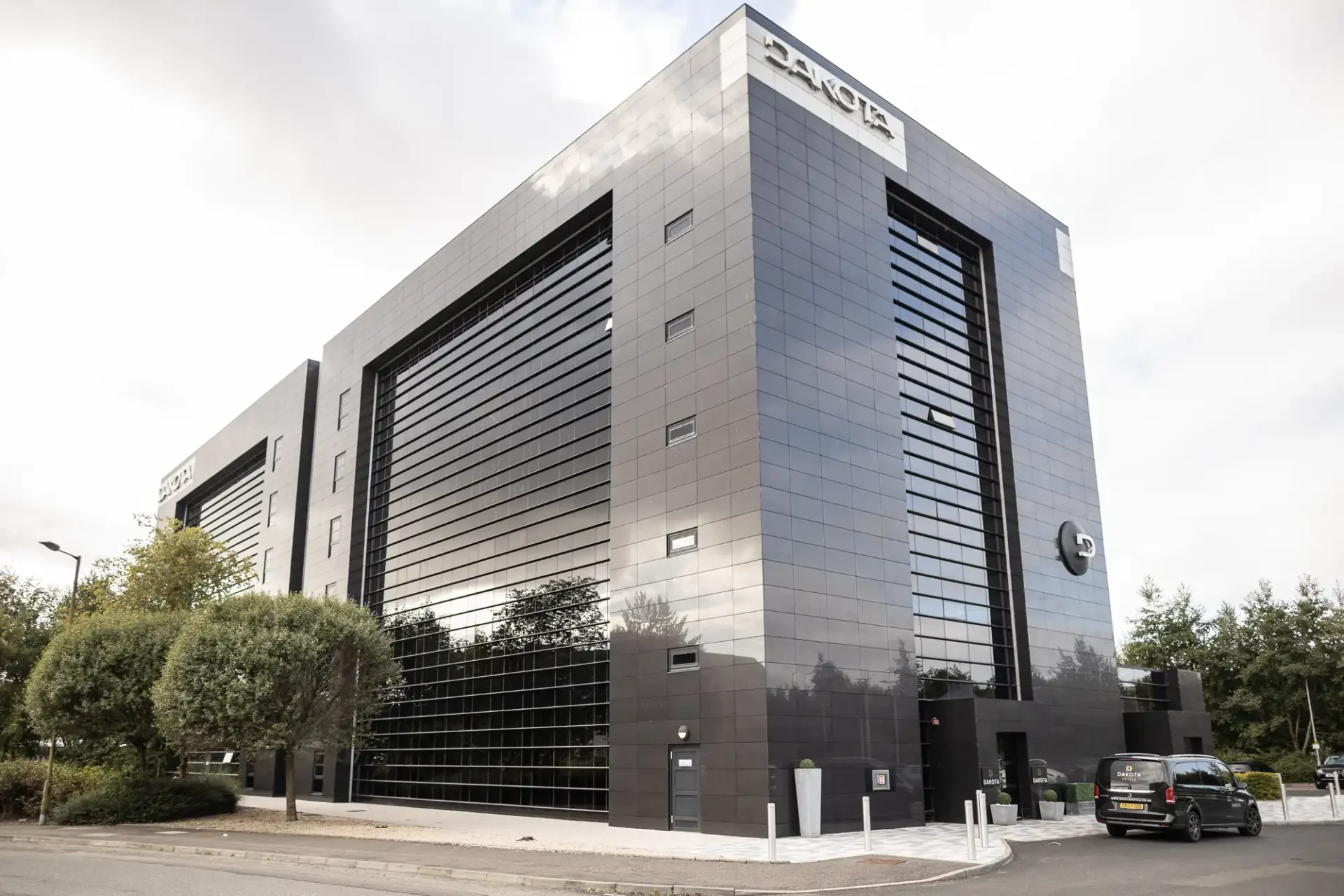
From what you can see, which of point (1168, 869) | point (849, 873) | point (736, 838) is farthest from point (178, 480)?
point (1168, 869)

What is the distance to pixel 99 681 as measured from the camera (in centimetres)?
3250

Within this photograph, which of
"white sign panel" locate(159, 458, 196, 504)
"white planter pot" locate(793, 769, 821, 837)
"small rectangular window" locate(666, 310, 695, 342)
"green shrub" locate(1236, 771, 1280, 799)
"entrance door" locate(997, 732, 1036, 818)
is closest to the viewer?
"white planter pot" locate(793, 769, 821, 837)

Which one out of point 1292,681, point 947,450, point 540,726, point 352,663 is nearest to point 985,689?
point 947,450

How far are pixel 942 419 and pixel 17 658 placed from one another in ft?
149

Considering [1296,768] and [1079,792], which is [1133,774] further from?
[1296,768]

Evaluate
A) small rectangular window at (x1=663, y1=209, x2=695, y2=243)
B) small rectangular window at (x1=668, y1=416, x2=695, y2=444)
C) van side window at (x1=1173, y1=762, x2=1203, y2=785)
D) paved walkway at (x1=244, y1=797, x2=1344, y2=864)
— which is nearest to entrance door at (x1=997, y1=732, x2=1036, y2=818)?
paved walkway at (x1=244, y1=797, x2=1344, y2=864)

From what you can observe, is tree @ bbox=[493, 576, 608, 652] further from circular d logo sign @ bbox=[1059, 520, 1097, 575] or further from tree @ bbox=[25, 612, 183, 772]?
circular d logo sign @ bbox=[1059, 520, 1097, 575]

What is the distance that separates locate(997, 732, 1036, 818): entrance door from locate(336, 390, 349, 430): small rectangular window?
34.2 m

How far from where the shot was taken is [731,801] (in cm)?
2391

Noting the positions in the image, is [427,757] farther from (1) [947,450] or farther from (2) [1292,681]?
(2) [1292,681]

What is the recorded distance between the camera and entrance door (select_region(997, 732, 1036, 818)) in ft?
97.1

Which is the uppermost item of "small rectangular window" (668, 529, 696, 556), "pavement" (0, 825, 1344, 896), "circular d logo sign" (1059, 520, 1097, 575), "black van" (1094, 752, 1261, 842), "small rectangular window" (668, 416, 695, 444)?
"small rectangular window" (668, 416, 695, 444)

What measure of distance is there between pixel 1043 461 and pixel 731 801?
18912 millimetres

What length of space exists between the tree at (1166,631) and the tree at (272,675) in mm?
57401
